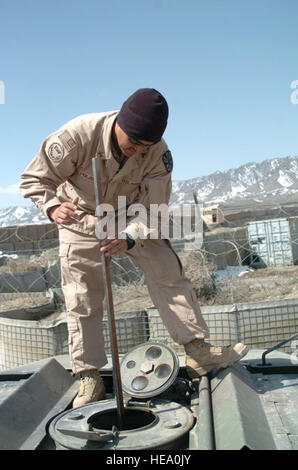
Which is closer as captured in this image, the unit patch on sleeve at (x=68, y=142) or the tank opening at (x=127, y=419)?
the tank opening at (x=127, y=419)

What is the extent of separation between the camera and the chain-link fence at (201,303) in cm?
423

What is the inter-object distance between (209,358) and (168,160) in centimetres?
101

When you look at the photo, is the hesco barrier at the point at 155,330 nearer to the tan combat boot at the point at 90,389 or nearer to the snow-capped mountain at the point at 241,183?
the tan combat boot at the point at 90,389

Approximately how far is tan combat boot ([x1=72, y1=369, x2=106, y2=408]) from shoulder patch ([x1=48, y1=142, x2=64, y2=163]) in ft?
3.39

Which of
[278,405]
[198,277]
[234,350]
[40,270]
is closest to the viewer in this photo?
[278,405]

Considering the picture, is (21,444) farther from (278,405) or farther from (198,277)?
(198,277)

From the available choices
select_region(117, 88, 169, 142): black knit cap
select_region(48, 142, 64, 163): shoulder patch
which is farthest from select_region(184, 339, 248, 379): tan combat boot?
select_region(48, 142, 64, 163): shoulder patch

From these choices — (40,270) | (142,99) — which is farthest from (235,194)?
(142,99)

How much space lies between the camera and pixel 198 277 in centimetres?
728

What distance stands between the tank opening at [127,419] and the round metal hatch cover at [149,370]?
0.40 feet

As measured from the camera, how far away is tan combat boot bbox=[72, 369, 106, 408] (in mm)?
2277

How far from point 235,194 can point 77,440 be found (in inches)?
4819

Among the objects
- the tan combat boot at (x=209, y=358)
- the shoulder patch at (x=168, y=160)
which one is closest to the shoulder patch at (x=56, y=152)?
the shoulder patch at (x=168, y=160)

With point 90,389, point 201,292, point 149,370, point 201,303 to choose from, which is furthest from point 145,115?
point 201,292
